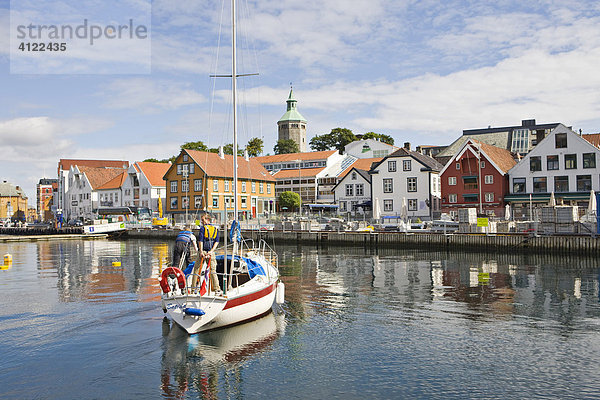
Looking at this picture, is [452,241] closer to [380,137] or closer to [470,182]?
[470,182]

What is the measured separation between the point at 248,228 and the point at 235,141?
46892 millimetres

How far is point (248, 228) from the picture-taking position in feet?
210

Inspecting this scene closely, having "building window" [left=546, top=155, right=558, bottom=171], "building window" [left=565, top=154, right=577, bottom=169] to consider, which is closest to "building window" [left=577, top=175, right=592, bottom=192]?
"building window" [left=565, top=154, right=577, bottom=169]

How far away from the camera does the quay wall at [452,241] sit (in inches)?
1448

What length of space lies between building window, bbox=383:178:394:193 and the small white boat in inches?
2246

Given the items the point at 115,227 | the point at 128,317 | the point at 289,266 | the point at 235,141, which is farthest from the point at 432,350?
the point at 115,227

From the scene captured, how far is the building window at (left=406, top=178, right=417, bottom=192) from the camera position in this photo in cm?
7181

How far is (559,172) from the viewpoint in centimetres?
6016

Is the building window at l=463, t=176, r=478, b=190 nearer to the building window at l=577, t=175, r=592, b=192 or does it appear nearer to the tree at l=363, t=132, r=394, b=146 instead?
the building window at l=577, t=175, r=592, b=192

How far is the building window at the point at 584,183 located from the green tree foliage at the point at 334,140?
2941 inches

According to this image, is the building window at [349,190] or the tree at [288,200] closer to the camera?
the building window at [349,190]

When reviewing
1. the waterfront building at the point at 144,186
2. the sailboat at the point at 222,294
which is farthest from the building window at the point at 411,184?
the sailboat at the point at 222,294

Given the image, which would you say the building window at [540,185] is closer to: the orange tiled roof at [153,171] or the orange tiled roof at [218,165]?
the orange tiled roof at [218,165]

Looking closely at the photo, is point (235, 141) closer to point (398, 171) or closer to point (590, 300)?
point (590, 300)
